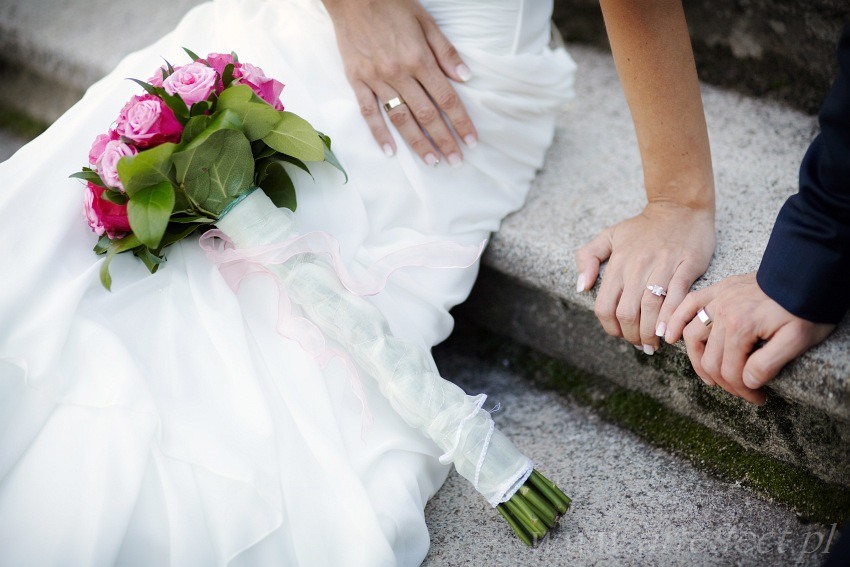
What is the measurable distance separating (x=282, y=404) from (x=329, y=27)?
0.86 meters

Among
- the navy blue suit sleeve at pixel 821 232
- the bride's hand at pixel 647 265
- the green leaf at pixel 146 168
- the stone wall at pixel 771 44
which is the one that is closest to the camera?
the navy blue suit sleeve at pixel 821 232

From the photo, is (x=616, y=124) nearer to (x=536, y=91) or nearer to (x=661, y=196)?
(x=536, y=91)

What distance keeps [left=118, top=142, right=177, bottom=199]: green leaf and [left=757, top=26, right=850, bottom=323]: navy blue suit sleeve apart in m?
0.99

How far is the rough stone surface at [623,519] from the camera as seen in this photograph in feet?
4.30

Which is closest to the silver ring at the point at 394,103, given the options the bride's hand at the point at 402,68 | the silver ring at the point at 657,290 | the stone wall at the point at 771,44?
the bride's hand at the point at 402,68

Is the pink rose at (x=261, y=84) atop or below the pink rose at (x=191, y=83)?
Answer: below

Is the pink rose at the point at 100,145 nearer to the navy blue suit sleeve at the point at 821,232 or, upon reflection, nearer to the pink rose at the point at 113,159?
the pink rose at the point at 113,159

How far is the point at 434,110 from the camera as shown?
1562 mm

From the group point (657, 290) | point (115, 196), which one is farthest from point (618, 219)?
point (115, 196)

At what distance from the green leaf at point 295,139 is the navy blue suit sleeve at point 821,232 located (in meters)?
0.79

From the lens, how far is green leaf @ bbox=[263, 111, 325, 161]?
131 cm

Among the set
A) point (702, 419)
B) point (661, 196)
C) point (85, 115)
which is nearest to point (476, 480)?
point (702, 419)

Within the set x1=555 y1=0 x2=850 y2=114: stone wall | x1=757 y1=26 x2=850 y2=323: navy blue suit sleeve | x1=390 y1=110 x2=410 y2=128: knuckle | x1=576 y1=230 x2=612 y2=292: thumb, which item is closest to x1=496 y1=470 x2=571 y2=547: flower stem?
x1=576 y1=230 x2=612 y2=292: thumb

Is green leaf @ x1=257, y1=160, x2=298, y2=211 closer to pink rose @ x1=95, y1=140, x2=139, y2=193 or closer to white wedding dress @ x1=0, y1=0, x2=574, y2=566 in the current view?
white wedding dress @ x1=0, y1=0, x2=574, y2=566
